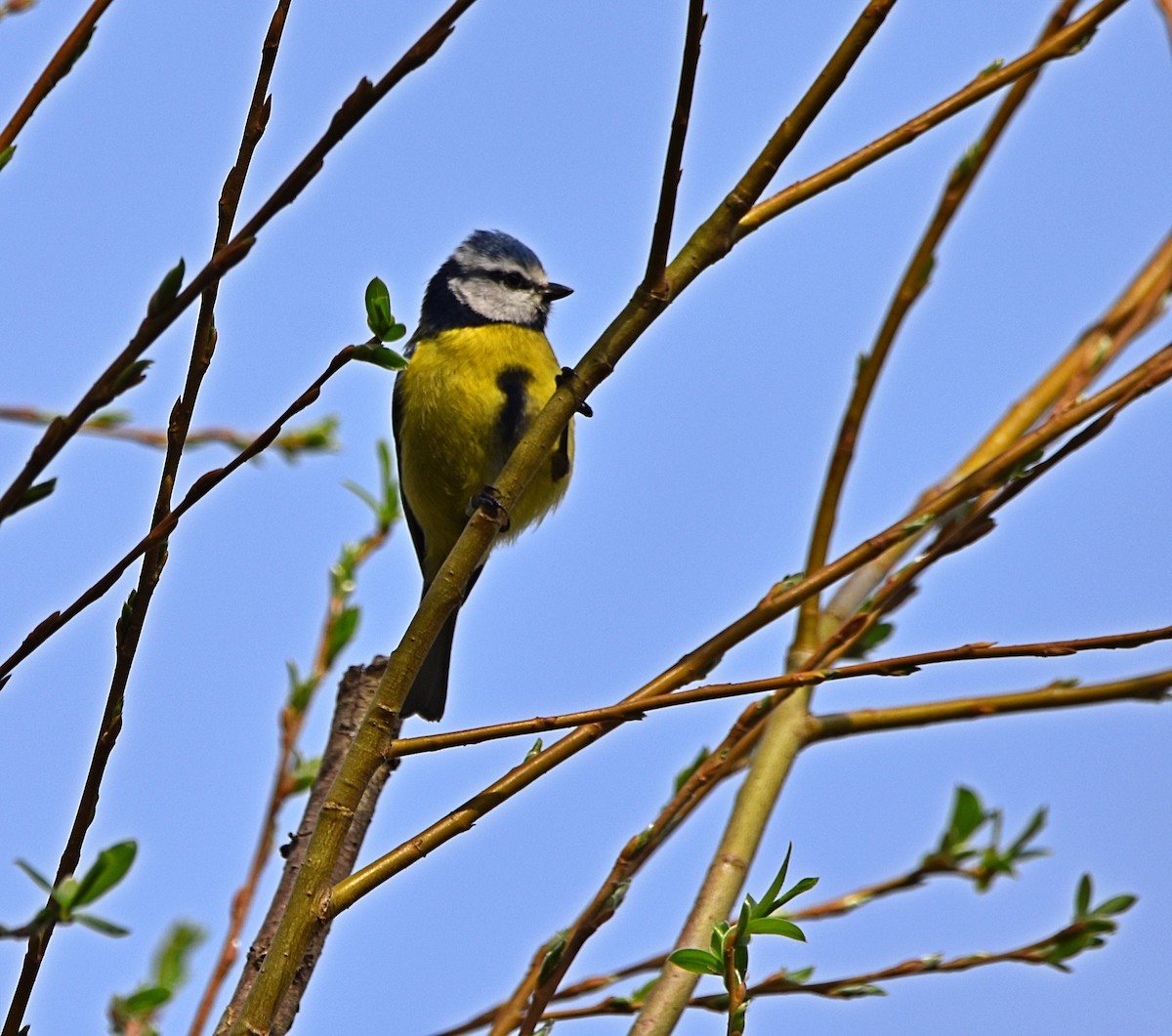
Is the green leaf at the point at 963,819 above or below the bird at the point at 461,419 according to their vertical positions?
below

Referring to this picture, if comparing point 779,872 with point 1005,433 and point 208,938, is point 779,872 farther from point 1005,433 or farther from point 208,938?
point 1005,433

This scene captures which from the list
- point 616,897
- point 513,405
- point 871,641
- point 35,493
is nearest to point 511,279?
point 513,405

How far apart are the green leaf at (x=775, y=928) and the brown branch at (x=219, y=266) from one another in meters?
0.88

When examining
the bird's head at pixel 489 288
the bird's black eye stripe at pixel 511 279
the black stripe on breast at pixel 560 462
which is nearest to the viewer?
the black stripe on breast at pixel 560 462

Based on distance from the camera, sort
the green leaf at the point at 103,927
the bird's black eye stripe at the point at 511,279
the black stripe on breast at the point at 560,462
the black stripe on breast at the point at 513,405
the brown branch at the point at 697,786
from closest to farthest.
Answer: the green leaf at the point at 103,927 → the brown branch at the point at 697,786 → the black stripe on breast at the point at 560,462 → the black stripe on breast at the point at 513,405 → the bird's black eye stripe at the point at 511,279

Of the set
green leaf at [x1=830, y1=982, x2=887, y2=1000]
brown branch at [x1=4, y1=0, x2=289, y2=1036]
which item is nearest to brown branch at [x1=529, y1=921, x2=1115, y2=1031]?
green leaf at [x1=830, y1=982, x2=887, y2=1000]

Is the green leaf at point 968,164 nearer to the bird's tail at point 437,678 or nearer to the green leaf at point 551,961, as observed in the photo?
the green leaf at point 551,961

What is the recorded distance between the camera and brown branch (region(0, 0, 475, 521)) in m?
1.15

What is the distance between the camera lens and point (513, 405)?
4109 millimetres

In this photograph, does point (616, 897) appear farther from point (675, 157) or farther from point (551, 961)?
point (675, 157)

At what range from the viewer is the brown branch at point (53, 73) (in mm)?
1319

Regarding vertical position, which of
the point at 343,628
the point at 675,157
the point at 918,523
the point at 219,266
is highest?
the point at 343,628

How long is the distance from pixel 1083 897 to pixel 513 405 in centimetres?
229

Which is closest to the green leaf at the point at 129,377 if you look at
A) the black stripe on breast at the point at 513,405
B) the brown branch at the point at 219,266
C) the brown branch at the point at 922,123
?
the brown branch at the point at 219,266
